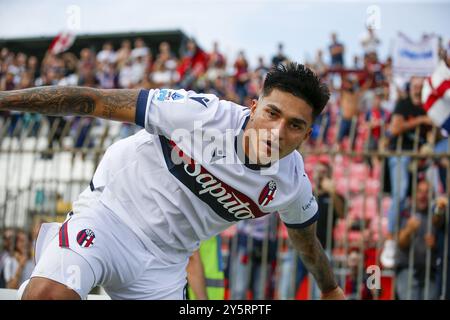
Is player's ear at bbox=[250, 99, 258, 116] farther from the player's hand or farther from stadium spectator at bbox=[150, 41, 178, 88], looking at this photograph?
stadium spectator at bbox=[150, 41, 178, 88]

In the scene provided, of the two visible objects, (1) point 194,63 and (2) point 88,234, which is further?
(1) point 194,63

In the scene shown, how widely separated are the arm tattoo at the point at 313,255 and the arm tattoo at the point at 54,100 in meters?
1.71

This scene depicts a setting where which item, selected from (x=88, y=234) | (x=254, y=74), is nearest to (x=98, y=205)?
(x=88, y=234)

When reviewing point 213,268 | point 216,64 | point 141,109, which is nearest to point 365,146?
point 213,268

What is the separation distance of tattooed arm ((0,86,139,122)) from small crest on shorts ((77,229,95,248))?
0.70 meters

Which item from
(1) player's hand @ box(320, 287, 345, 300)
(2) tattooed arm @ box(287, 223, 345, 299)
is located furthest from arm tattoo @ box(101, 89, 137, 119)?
(1) player's hand @ box(320, 287, 345, 300)

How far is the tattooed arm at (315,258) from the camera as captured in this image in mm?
4215

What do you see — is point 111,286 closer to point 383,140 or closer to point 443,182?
point 383,140

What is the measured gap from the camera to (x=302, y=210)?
4.04 meters

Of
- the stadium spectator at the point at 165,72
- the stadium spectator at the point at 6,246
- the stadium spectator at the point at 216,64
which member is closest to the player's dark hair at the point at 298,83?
the stadium spectator at the point at 6,246

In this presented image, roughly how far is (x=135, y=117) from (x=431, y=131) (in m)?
5.22

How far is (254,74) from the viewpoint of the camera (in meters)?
12.1

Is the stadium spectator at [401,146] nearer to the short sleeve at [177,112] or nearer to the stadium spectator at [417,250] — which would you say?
the stadium spectator at [417,250]

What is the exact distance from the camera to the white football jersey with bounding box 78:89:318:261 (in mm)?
3639
